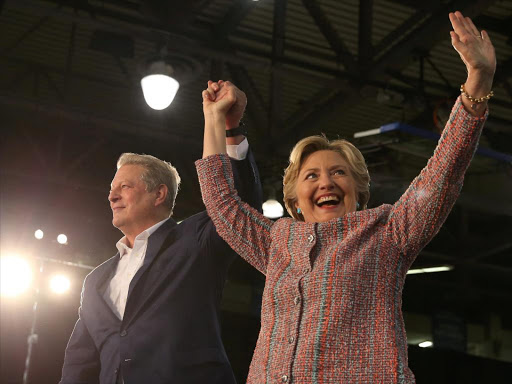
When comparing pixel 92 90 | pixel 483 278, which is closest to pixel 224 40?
pixel 92 90

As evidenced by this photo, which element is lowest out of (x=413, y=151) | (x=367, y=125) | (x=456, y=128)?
(x=456, y=128)

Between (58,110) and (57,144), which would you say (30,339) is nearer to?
(58,110)

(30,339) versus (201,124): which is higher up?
(201,124)

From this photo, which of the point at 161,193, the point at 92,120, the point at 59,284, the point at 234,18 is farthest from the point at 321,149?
the point at 92,120

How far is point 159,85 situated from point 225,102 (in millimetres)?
3474

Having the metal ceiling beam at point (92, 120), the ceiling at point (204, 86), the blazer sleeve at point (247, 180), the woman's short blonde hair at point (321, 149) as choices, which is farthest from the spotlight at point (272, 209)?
the woman's short blonde hair at point (321, 149)

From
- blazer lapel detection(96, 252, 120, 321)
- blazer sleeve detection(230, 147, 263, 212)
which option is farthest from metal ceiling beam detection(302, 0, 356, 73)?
blazer sleeve detection(230, 147, 263, 212)

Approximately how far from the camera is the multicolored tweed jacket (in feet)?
4.85

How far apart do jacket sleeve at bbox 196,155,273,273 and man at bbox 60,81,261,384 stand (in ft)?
0.53

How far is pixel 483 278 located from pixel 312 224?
38.2ft

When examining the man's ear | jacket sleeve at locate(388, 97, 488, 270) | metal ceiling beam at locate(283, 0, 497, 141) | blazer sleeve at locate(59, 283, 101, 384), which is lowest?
blazer sleeve at locate(59, 283, 101, 384)

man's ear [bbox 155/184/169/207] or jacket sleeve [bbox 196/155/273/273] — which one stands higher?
man's ear [bbox 155/184/169/207]

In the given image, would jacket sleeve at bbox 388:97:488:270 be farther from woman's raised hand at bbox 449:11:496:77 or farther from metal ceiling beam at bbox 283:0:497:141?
metal ceiling beam at bbox 283:0:497:141

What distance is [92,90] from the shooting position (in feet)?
26.9
